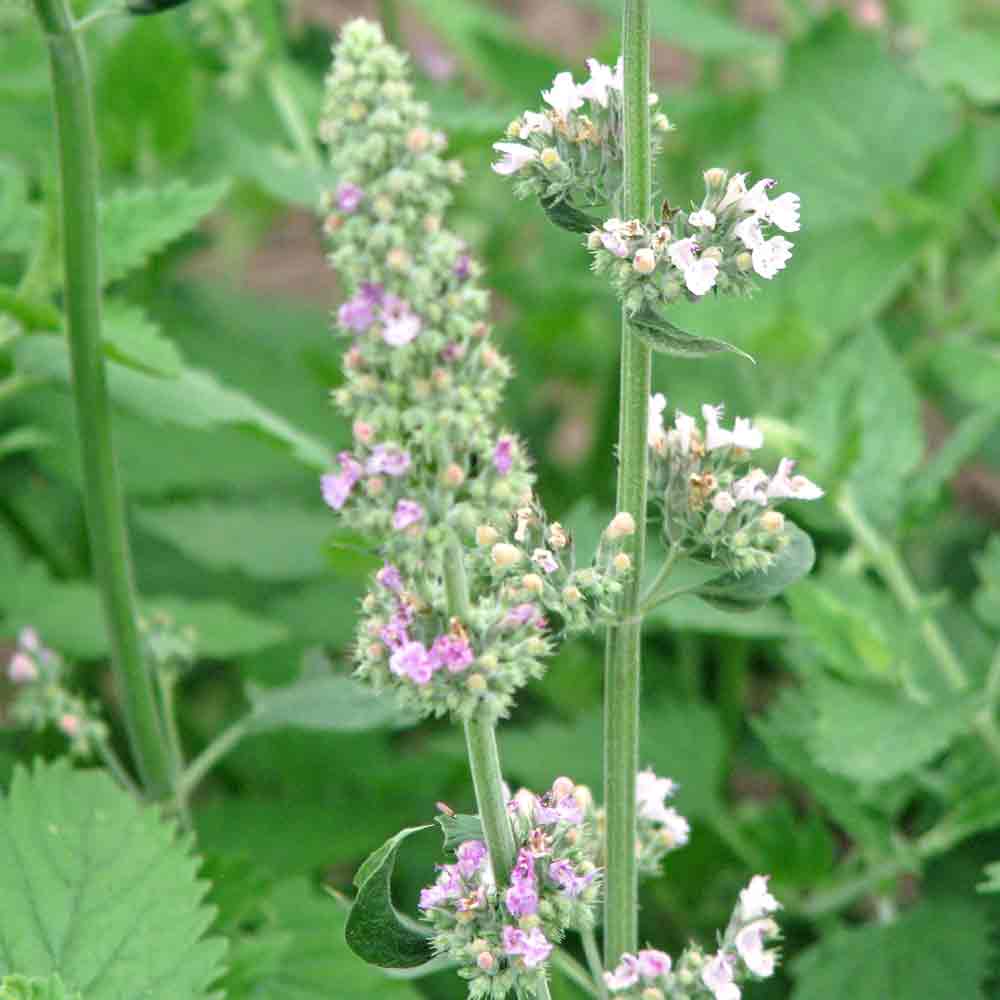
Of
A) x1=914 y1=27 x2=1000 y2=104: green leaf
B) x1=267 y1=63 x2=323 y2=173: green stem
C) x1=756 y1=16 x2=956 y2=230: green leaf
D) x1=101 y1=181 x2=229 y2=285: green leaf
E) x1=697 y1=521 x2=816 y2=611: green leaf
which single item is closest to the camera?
x1=697 y1=521 x2=816 y2=611: green leaf

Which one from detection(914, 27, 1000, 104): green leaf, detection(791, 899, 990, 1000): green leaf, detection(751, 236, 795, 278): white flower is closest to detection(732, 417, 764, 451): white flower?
detection(751, 236, 795, 278): white flower

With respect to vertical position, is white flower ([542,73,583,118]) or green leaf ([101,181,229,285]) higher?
green leaf ([101,181,229,285])

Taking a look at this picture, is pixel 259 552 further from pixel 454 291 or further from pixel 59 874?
pixel 454 291

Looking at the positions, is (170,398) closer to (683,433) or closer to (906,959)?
(683,433)

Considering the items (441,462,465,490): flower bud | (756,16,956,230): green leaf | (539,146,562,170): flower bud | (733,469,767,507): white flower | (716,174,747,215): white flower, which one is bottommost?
(441,462,465,490): flower bud

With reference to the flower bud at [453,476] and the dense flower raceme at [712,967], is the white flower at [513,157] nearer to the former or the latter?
the flower bud at [453,476]

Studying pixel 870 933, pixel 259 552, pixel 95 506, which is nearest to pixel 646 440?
pixel 95 506

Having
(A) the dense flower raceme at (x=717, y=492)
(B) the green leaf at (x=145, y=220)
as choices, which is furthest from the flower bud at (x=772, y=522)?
(B) the green leaf at (x=145, y=220)

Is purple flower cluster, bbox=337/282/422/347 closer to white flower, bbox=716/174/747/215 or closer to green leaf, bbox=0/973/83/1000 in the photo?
white flower, bbox=716/174/747/215
